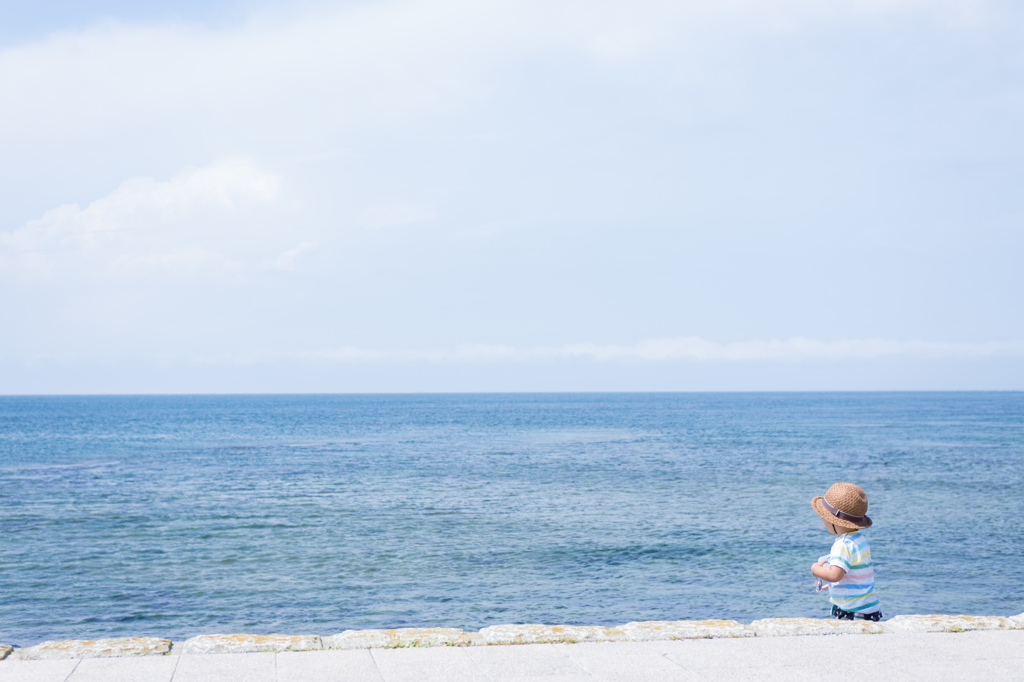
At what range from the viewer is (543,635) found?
26.0ft

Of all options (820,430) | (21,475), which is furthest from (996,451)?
(21,475)

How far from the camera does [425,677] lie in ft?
22.1

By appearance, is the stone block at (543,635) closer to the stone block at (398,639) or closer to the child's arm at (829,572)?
the stone block at (398,639)

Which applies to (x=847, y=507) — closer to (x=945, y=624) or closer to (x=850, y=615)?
(x=850, y=615)

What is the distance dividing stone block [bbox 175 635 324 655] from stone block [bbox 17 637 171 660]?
0.26 metres

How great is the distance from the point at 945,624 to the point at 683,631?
2.68 metres

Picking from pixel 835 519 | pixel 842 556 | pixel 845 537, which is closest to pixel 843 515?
pixel 835 519

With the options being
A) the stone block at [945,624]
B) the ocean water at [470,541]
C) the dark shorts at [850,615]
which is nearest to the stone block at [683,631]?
the dark shorts at [850,615]

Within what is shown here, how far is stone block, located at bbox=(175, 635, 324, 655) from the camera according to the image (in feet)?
24.7

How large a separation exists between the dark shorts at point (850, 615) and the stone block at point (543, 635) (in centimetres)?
218

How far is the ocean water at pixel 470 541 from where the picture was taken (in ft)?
58.0

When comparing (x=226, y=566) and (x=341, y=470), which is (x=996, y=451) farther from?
(x=226, y=566)

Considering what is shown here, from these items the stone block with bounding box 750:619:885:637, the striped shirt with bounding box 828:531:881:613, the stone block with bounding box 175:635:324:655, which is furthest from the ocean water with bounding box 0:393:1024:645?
the striped shirt with bounding box 828:531:881:613

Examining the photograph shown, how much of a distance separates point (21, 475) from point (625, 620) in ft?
140
